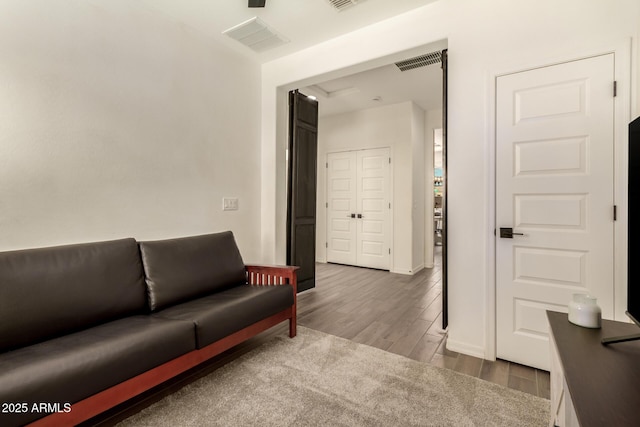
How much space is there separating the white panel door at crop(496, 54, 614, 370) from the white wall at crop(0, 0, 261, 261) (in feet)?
8.49

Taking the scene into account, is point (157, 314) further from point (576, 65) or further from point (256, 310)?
point (576, 65)

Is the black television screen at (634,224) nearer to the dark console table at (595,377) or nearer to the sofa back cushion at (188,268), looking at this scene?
the dark console table at (595,377)

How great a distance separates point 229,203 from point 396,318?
2.13 m

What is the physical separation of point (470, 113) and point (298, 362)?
2293 mm

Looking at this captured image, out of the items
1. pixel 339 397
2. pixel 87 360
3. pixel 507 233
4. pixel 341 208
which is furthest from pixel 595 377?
pixel 341 208

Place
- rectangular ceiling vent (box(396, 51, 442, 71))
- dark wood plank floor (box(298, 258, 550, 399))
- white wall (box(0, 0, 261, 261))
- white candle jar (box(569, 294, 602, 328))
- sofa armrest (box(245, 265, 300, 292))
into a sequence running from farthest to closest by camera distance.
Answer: rectangular ceiling vent (box(396, 51, 442, 71)) < sofa armrest (box(245, 265, 300, 292)) < dark wood plank floor (box(298, 258, 550, 399)) < white wall (box(0, 0, 261, 261)) < white candle jar (box(569, 294, 602, 328))

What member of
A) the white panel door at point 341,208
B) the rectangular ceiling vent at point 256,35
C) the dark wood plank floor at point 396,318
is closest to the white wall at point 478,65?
the dark wood plank floor at point 396,318

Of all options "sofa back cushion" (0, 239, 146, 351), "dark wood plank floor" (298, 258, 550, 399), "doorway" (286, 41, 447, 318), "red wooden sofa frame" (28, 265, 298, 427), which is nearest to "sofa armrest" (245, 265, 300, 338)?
"red wooden sofa frame" (28, 265, 298, 427)

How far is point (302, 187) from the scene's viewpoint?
408 centimetres

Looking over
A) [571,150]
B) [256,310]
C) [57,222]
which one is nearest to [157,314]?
[256,310]

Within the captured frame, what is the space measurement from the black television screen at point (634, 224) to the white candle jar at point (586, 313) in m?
0.10

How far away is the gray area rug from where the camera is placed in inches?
64.2

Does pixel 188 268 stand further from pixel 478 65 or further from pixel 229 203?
pixel 478 65

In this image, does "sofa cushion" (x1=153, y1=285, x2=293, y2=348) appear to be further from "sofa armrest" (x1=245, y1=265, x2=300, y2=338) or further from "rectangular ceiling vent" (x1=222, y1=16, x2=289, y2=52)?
"rectangular ceiling vent" (x1=222, y1=16, x2=289, y2=52)
